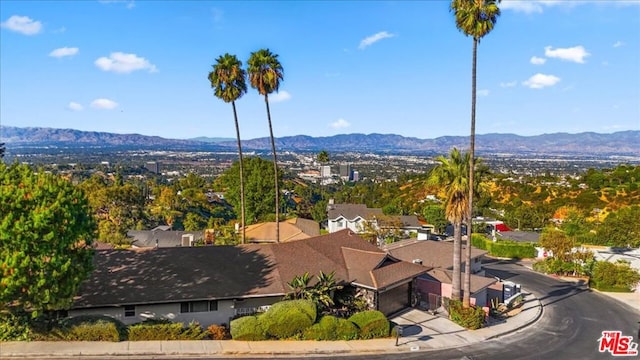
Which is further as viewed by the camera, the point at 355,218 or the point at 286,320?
the point at 355,218

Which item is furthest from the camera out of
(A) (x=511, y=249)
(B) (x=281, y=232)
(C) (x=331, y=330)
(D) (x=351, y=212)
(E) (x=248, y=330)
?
(D) (x=351, y=212)

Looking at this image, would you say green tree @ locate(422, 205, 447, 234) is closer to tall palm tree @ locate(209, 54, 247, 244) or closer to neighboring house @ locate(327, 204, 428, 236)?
neighboring house @ locate(327, 204, 428, 236)

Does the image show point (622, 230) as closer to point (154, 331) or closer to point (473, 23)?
point (473, 23)

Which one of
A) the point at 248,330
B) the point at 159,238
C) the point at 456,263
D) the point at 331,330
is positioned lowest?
the point at 159,238

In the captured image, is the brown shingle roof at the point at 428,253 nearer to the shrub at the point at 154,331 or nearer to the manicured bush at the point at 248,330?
the manicured bush at the point at 248,330

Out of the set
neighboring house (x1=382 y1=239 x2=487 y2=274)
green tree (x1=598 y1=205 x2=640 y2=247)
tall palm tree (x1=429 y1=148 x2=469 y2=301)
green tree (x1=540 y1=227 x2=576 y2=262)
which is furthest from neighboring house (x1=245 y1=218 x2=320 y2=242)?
green tree (x1=598 y1=205 x2=640 y2=247)

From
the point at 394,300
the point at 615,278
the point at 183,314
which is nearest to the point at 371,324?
the point at 394,300
